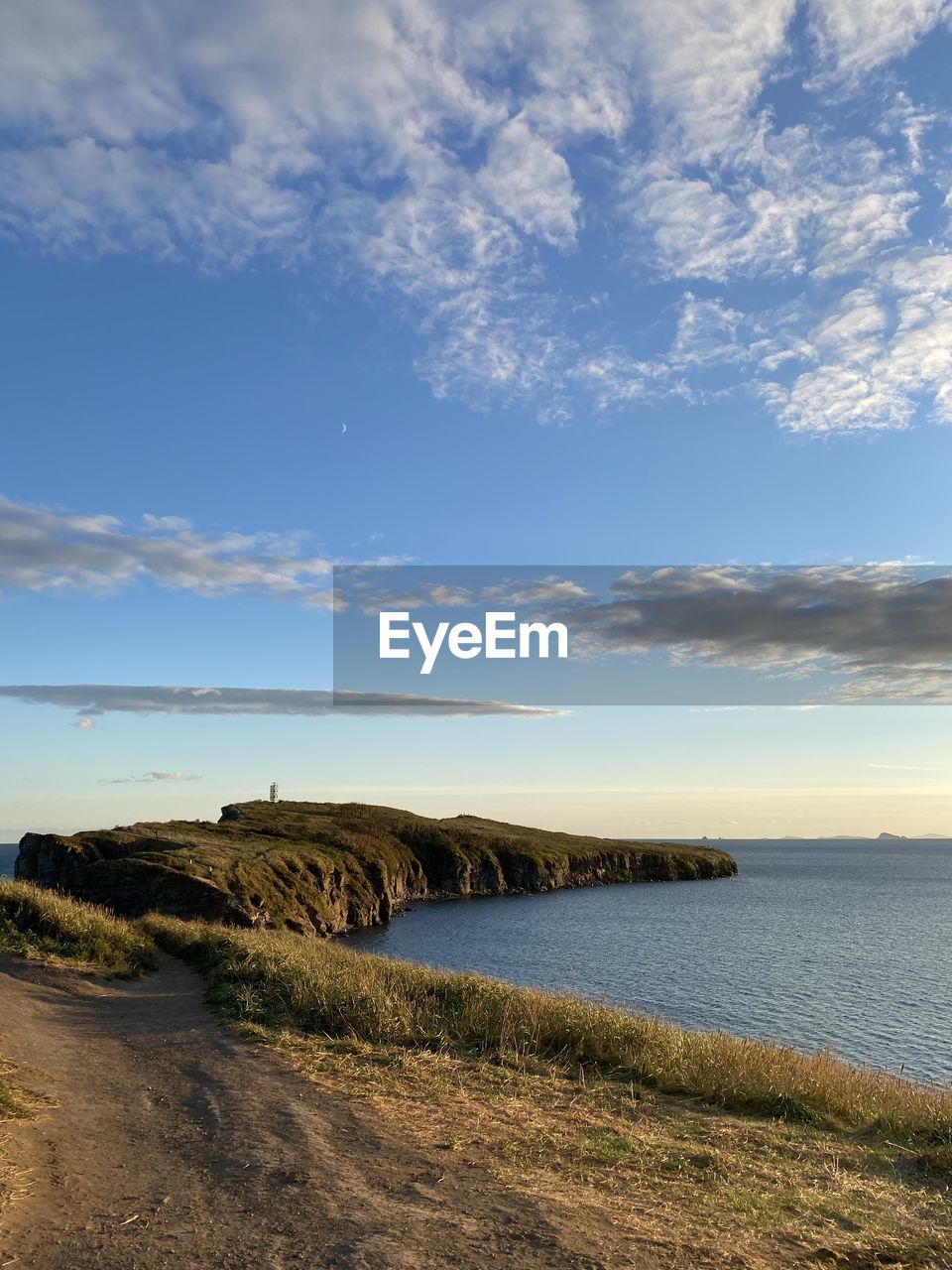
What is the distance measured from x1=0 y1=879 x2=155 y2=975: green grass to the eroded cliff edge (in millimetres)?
26706

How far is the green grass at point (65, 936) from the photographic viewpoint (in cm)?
2242

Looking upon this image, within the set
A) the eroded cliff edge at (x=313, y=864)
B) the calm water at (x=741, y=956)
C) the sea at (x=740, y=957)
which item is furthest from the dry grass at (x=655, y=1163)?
the eroded cliff edge at (x=313, y=864)

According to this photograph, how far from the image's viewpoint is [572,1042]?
51.3 feet

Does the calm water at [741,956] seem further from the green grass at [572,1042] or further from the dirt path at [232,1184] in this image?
the dirt path at [232,1184]

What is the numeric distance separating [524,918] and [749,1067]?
7557 centimetres

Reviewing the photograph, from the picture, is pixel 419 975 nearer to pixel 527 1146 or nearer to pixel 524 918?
pixel 527 1146

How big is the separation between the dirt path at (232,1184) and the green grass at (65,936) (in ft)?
28.6

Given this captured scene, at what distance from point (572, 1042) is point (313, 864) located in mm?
70662

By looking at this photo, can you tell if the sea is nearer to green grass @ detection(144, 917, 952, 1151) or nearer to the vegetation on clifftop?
green grass @ detection(144, 917, 952, 1151)

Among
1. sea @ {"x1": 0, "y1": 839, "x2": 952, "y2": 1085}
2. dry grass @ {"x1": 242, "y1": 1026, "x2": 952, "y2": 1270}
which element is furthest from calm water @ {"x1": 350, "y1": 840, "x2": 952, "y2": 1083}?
dry grass @ {"x1": 242, "y1": 1026, "x2": 952, "y2": 1270}

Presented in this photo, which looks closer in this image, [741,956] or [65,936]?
[65,936]

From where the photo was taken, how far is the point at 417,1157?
31.2ft

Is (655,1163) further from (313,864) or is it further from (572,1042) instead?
(313,864)

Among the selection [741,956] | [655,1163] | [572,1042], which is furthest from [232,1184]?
[741,956]
